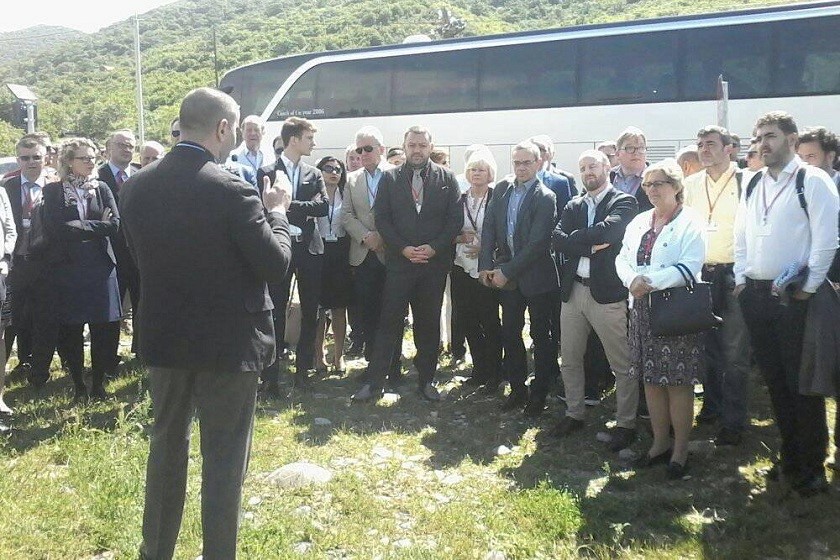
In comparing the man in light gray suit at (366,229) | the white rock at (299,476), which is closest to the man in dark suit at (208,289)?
the white rock at (299,476)

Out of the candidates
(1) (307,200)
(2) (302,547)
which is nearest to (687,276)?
(2) (302,547)

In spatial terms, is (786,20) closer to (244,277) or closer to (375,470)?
(375,470)

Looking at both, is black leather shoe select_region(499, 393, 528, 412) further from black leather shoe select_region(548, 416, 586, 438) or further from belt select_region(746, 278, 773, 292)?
belt select_region(746, 278, 773, 292)

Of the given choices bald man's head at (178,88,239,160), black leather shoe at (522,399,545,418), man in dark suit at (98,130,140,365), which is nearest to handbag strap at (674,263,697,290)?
black leather shoe at (522,399,545,418)

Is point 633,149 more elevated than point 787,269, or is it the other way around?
point 633,149

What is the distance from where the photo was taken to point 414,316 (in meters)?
6.15

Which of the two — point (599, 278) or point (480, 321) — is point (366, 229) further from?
point (599, 278)

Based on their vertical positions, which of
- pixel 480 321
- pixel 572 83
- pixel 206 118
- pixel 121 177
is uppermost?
pixel 572 83

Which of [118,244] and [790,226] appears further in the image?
[118,244]

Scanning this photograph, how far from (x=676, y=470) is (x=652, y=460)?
19cm

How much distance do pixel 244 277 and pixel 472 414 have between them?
10.5 feet

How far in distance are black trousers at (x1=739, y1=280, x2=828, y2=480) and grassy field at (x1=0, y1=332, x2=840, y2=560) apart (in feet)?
0.70

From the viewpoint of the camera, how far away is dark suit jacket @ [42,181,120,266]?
18.1ft

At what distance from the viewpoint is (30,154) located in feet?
20.0
